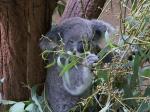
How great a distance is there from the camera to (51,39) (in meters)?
1.28

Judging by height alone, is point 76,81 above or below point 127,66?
below

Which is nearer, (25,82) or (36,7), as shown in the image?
(36,7)

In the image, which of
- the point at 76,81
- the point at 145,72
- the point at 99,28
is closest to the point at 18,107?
the point at 76,81

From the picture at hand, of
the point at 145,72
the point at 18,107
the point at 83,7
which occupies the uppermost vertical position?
the point at 83,7

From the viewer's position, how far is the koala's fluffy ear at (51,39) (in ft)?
4.15

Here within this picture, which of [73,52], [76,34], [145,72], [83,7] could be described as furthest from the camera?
[83,7]

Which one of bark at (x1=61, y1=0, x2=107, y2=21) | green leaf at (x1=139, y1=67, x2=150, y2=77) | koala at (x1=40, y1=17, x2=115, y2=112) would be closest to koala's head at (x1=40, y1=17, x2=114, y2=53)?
koala at (x1=40, y1=17, x2=115, y2=112)

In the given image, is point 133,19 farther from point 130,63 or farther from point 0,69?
point 0,69

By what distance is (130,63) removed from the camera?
103 centimetres

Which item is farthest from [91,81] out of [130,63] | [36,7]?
[36,7]

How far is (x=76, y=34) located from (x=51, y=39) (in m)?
0.09

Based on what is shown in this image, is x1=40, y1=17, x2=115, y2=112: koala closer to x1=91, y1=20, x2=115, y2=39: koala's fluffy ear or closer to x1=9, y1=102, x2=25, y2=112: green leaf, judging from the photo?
x1=91, y1=20, x2=115, y2=39: koala's fluffy ear

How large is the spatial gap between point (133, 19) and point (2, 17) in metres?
0.53

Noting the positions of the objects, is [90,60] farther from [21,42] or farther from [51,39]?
[21,42]
